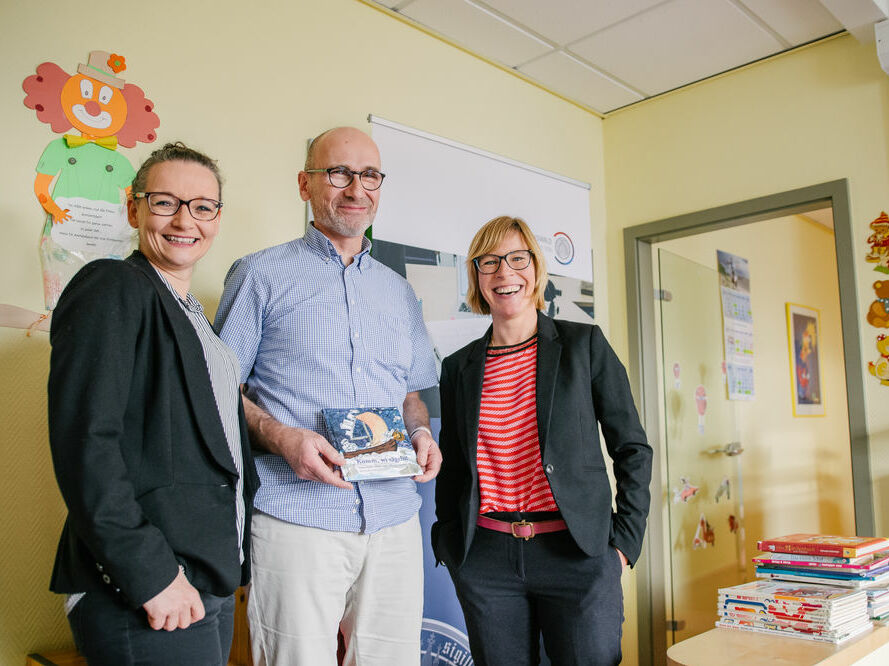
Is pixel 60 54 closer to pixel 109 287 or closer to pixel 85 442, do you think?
pixel 109 287

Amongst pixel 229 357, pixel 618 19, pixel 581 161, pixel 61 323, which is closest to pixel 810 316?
pixel 581 161

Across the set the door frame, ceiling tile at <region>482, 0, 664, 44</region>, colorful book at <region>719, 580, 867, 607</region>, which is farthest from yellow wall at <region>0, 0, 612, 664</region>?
colorful book at <region>719, 580, 867, 607</region>

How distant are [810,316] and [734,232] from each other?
123 cm

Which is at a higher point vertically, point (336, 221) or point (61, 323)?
point (336, 221)

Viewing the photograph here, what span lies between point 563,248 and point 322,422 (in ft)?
6.88

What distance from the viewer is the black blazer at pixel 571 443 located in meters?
1.73

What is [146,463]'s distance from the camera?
45.8 inches

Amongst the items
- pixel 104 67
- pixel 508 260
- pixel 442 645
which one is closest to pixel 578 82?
pixel 508 260

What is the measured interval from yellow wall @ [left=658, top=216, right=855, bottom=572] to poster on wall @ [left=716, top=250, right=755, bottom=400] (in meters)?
0.07

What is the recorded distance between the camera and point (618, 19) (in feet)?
9.59

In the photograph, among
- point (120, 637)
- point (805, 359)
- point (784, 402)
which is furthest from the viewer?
point (805, 359)

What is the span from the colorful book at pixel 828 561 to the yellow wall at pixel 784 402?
72.2 inches

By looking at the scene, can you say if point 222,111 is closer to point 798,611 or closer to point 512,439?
point 512,439

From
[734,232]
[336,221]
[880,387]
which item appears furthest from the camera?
[734,232]
